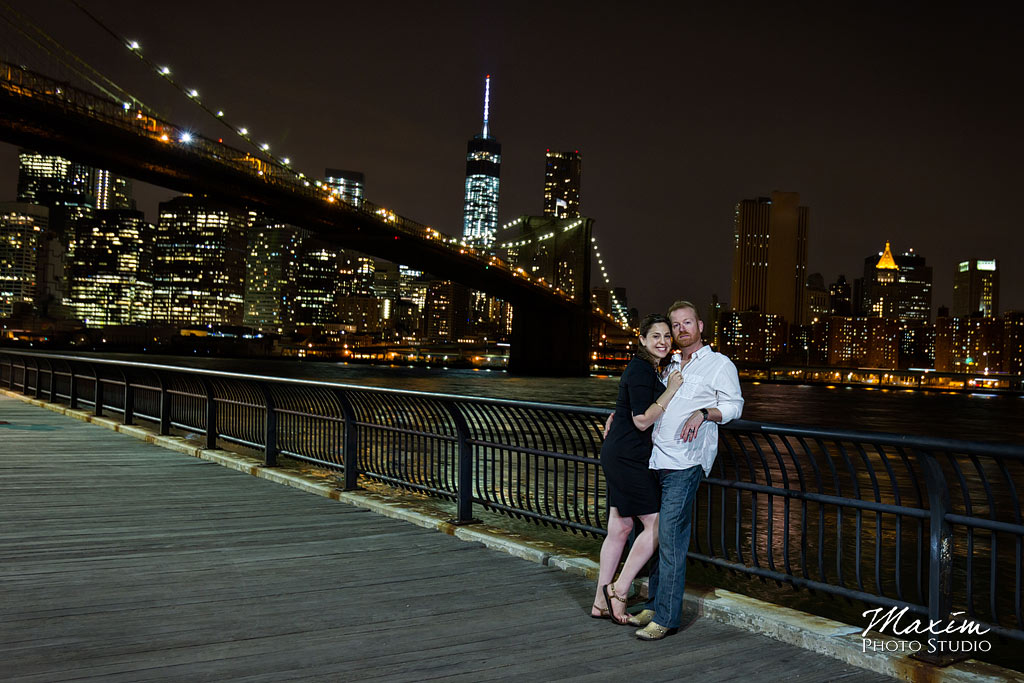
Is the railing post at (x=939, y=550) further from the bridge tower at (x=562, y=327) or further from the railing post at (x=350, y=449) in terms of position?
the bridge tower at (x=562, y=327)

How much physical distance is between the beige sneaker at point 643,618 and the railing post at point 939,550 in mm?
1287

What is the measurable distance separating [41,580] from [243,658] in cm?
194

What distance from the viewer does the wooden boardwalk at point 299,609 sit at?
3742 millimetres

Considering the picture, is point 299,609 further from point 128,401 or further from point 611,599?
point 128,401

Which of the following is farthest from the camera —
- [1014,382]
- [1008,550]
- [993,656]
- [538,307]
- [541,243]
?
[1014,382]

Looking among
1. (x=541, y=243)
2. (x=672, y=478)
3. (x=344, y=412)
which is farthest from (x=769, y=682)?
(x=541, y=243)

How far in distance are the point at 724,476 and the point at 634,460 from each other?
2.85ft

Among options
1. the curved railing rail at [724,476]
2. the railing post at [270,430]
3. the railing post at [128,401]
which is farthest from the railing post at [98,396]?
the railing post at [270,430]

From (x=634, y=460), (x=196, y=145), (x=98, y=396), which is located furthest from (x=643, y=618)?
(x=196, y=145)

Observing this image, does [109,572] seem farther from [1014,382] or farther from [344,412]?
[1014,382]

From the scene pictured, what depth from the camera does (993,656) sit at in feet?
20.3

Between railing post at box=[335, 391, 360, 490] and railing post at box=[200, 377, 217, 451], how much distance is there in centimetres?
346

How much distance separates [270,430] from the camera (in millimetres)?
9586

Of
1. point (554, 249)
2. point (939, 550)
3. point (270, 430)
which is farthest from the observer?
point (554, 249)
